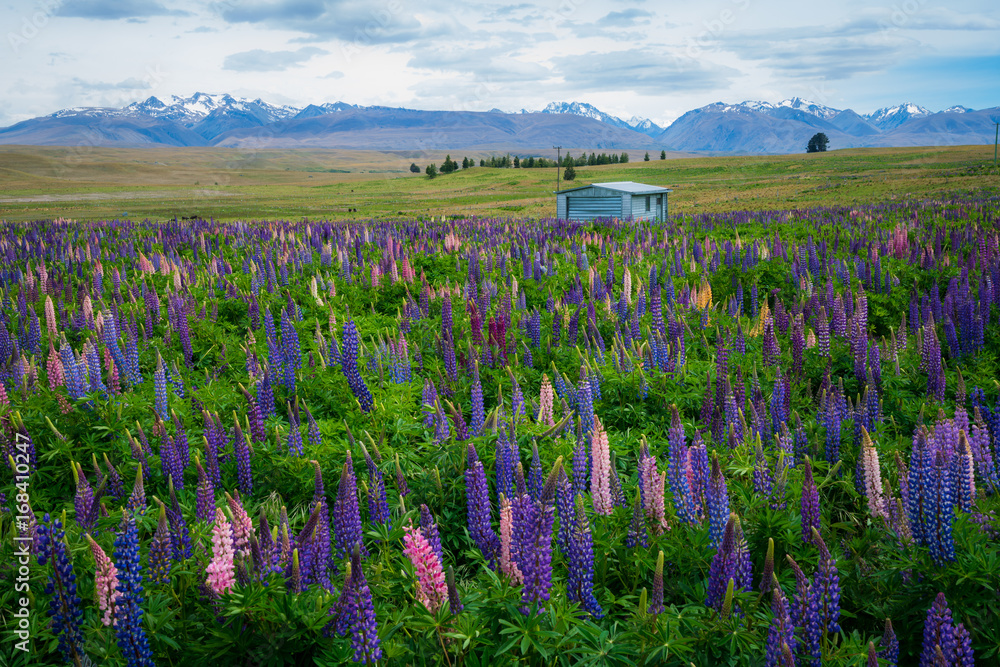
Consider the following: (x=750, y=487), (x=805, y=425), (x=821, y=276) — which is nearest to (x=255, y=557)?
(x=750, y=487)

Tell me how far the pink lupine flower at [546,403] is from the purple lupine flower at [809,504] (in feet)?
6.68

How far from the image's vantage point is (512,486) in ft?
14.3

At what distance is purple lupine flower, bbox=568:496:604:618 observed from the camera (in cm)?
324

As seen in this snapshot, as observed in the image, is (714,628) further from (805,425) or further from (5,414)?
(5,414)

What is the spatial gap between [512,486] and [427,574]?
4.68 ft

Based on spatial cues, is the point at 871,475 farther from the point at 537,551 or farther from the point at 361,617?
the point at 361,617

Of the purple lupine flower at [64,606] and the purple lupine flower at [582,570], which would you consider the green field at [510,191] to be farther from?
the purple lupine flower at [64,606]

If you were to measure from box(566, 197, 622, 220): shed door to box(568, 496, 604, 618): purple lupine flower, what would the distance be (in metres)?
32.2

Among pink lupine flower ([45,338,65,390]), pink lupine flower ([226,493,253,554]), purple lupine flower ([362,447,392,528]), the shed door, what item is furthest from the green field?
pink lupine flower ([226,493,253,554])

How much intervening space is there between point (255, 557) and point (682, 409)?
428cm

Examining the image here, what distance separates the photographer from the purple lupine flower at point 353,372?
240 inches

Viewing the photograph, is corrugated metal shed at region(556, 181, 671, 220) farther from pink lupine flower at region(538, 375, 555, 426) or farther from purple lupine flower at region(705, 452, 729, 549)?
purple lupine flower at region(705, 452, 729, 549)

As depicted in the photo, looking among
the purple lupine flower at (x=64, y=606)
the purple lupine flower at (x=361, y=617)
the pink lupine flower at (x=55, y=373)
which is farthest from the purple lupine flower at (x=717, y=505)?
the pink lupine flower at (x=55, y=373)

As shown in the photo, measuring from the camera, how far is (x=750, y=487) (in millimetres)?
4578
